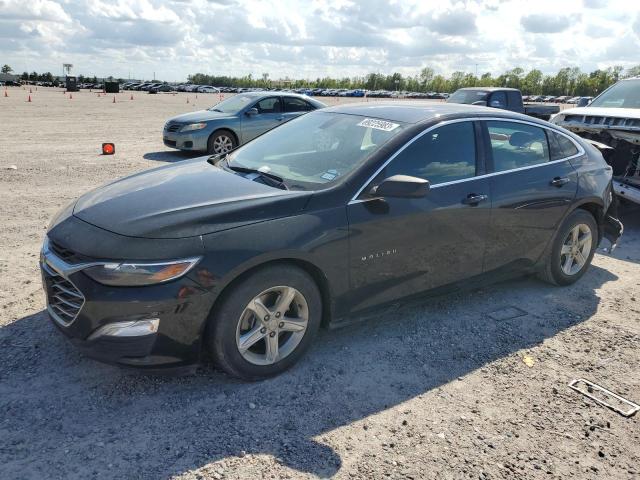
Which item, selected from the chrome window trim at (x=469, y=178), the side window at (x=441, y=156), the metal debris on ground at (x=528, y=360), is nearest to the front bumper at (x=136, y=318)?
the chrome window trim at (x=469, y=178)

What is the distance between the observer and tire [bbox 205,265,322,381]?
3199 millimetres

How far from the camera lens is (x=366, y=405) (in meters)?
3.30

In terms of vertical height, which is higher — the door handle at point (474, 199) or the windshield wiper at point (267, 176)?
the windshield wiper at point (267, 176)

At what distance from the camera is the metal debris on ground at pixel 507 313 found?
15.0 ft

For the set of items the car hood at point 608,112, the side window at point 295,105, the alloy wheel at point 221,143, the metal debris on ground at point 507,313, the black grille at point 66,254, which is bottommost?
the metal debris on ground at point 507,313

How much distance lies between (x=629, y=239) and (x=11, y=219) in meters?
7.89

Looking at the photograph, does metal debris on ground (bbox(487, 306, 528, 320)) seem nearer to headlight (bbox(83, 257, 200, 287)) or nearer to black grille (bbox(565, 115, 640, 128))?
headlight (bbox(83, 257, 200, 287))

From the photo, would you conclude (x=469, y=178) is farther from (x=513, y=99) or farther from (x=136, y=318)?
(x=513, y=99)

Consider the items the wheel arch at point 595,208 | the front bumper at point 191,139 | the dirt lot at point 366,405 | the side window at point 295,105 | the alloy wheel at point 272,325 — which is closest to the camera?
the dirt lot at point 366,405

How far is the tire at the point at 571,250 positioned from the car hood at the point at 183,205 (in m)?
2.75

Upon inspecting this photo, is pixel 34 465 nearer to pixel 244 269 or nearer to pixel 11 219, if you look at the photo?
pixel 244 269

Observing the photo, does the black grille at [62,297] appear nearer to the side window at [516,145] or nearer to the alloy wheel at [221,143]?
the side window at [516,145]

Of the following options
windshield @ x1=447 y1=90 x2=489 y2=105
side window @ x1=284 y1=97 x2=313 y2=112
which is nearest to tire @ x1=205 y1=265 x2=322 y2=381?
side window @ x1=284 y1=97 x2=313 y2=112

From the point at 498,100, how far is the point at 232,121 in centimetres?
750
